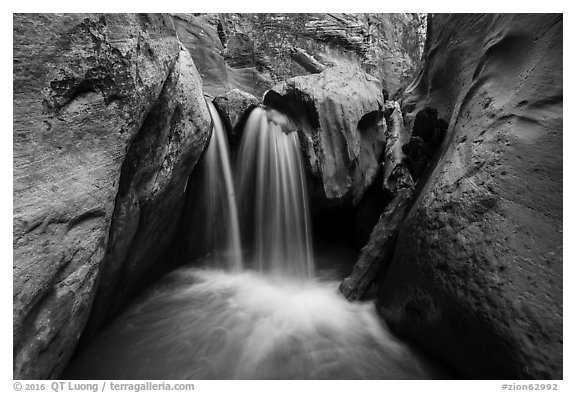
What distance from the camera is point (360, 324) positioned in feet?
10.8

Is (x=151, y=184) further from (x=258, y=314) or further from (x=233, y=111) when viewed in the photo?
(x=233, y=111)

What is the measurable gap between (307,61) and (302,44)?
3461mm

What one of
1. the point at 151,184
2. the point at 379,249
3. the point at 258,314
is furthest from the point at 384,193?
the point at 151,184

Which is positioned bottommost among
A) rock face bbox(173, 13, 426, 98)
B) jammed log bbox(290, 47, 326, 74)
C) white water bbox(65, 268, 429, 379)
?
white water bbox(65, 268, 429, 379)

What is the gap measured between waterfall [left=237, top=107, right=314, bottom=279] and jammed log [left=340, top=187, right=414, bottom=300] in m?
1.43

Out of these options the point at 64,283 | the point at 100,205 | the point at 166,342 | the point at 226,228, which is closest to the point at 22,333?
the point at 64,283

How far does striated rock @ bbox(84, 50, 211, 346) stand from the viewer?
2.78m

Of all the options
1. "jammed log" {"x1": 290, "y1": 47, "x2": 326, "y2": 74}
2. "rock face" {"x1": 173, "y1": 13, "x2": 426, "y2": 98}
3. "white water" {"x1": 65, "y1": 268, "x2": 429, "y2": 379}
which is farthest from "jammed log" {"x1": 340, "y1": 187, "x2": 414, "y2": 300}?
"rock face" {"x1": 173, "y1": 13, "x2": 426, "y2": 98}

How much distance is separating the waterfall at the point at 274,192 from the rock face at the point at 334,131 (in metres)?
0.29

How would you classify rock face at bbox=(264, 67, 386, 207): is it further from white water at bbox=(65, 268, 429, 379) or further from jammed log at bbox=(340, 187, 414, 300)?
white water at bbox=(65, 268, 429, 379)

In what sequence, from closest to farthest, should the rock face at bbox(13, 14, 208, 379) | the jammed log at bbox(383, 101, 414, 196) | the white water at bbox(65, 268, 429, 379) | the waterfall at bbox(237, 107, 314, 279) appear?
the rock face at bbox(13, 14, 208, 379)
the white water at bbox(65, 268, 429, 379)
the jammed log at bbox(383, 101, 414, 196)
the waterfall at bbox(237, 107, 314, 279)

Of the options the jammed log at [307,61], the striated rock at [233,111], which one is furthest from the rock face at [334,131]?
the jammed log at [307,61]

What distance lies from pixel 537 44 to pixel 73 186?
423 centimetres

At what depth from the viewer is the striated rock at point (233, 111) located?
5289mm
